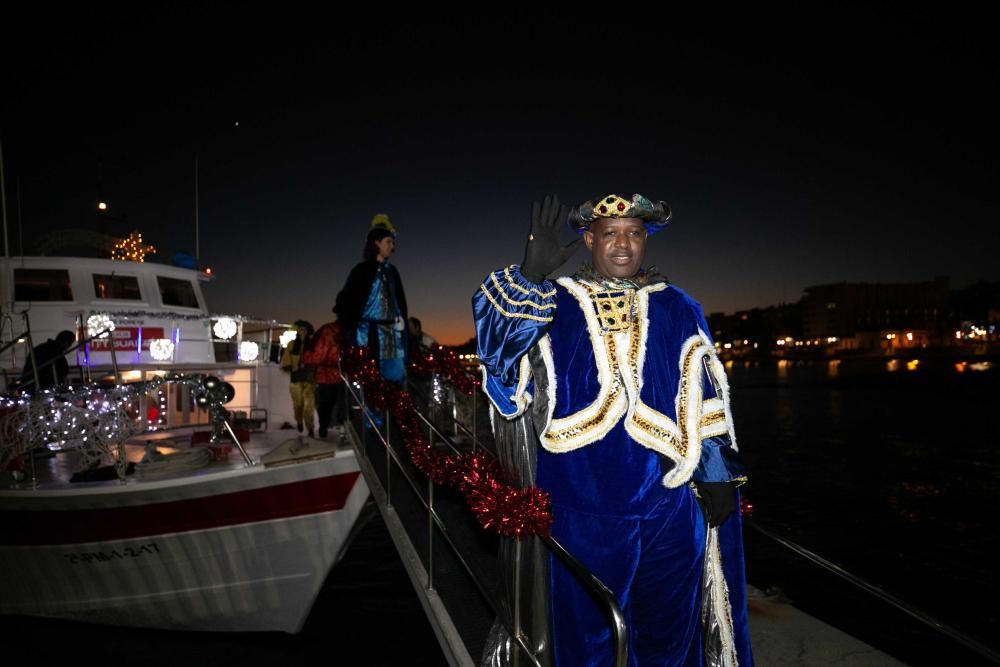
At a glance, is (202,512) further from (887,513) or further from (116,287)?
(887,513)

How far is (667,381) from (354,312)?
3610 millimetres

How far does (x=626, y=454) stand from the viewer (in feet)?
6.51

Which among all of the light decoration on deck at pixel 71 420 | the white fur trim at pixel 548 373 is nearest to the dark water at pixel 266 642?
the light decoration on deck at pixel 71 420

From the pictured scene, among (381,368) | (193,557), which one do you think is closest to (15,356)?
(193,557)

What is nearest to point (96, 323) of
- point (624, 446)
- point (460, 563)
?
point (460, 563)

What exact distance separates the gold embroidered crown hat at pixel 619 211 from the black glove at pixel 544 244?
184 millimetres

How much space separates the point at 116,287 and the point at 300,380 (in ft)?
12.5

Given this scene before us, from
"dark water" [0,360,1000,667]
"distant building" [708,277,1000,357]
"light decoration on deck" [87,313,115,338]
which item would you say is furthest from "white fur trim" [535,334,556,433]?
"distant building" [708,277,1000,357]

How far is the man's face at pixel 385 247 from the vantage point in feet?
17.2

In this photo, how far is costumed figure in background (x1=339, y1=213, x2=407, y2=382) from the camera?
17.0 feet

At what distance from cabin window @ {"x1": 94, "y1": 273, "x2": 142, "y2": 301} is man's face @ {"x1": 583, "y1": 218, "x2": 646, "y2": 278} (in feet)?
29.1

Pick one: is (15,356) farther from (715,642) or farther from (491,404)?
(715,642)

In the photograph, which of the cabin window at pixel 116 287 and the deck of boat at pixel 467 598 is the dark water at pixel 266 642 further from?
the cabin window at pixel 116 287

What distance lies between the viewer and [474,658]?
289cm
